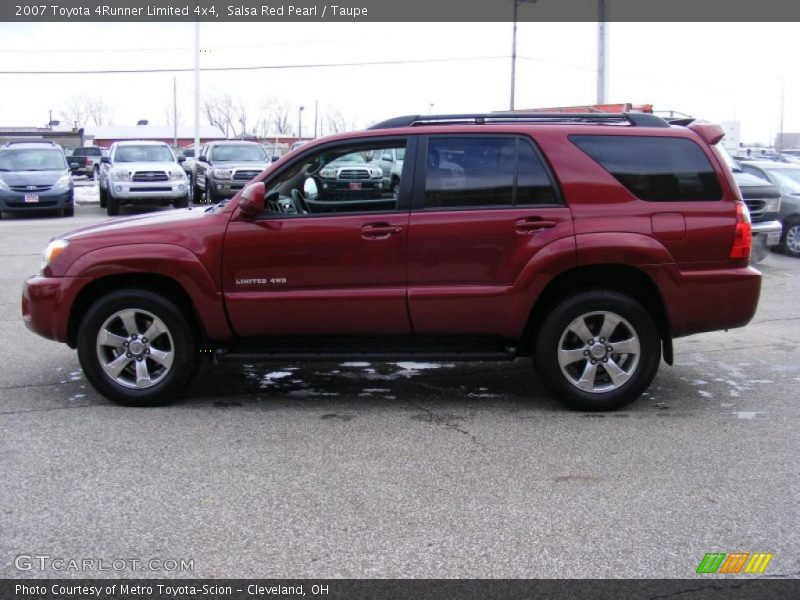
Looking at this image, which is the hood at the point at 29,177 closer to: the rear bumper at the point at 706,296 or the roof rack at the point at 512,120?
the roof rack at the point at 512,120

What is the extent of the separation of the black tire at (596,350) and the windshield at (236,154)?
60.0ft

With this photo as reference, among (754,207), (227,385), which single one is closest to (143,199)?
(754,207)

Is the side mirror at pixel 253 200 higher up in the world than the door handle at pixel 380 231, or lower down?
higher up

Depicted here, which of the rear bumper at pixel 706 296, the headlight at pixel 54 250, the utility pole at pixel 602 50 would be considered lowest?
the rear bumper at pixel 706 296

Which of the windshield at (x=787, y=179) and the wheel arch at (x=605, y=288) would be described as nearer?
the wheel arch at (x=605, y=288)

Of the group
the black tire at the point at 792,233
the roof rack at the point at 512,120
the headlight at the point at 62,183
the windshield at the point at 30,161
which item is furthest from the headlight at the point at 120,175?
the roof rack at the point at 512,120

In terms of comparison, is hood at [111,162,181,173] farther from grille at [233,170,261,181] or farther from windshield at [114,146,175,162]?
grille at [233,170,261,181]

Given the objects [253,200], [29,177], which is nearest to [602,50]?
[29,177]

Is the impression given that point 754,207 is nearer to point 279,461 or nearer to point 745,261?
point 745,261

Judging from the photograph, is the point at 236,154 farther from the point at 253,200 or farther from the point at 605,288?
the point at 605,288

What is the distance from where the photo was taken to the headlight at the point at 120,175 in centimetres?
2122

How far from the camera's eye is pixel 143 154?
22781 millimetres

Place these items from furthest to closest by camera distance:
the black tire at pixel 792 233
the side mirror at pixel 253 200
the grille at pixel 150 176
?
the grille at pixel 150 176 → the black tire at pixel 792 233 → the side mirror at pixel 253 200

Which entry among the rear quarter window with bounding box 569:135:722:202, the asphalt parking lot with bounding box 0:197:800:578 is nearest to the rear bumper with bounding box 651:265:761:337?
the rear quarter window with bounding box 569:135:722:202
